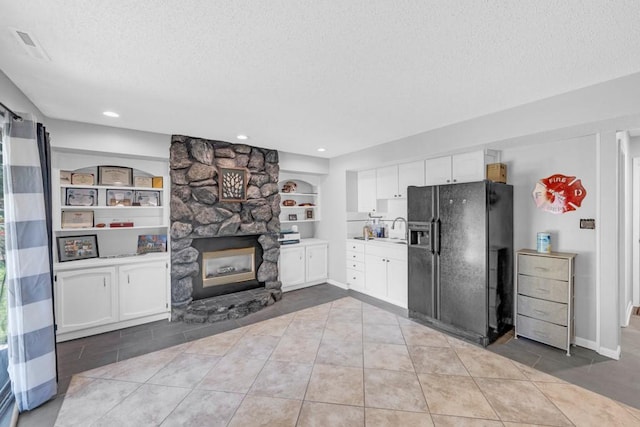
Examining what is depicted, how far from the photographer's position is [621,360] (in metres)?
2.66

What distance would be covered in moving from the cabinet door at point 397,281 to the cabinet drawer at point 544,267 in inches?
58.1

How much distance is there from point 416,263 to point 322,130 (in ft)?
6.99

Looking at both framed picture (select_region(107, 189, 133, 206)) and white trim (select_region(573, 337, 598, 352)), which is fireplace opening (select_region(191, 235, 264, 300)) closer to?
framed picture (select_region(107, 189, 133, 206))

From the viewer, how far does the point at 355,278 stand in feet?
16.5

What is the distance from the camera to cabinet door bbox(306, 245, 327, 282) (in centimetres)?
530

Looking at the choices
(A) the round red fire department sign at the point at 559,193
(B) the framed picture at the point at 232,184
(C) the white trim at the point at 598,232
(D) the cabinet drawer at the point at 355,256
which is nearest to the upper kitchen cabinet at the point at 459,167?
(A) the round red fire department sign at the point at 559,193

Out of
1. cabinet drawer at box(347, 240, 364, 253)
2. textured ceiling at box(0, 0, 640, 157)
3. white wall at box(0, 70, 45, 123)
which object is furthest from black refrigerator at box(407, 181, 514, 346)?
white wall at box(0, 70, 45, 123)

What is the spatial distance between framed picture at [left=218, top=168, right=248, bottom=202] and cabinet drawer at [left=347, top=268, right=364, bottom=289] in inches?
90.5

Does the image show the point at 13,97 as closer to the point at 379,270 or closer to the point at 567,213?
the point at 379,270

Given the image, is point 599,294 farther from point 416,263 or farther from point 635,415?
point 416,263

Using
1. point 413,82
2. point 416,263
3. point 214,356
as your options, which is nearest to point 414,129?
point 413,82

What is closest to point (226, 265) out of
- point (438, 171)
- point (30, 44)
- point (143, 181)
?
point (143, 181)

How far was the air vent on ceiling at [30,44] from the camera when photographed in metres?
1.63

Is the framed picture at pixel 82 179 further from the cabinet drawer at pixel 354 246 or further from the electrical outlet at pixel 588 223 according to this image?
the electrical outlet at pixel 588 223
